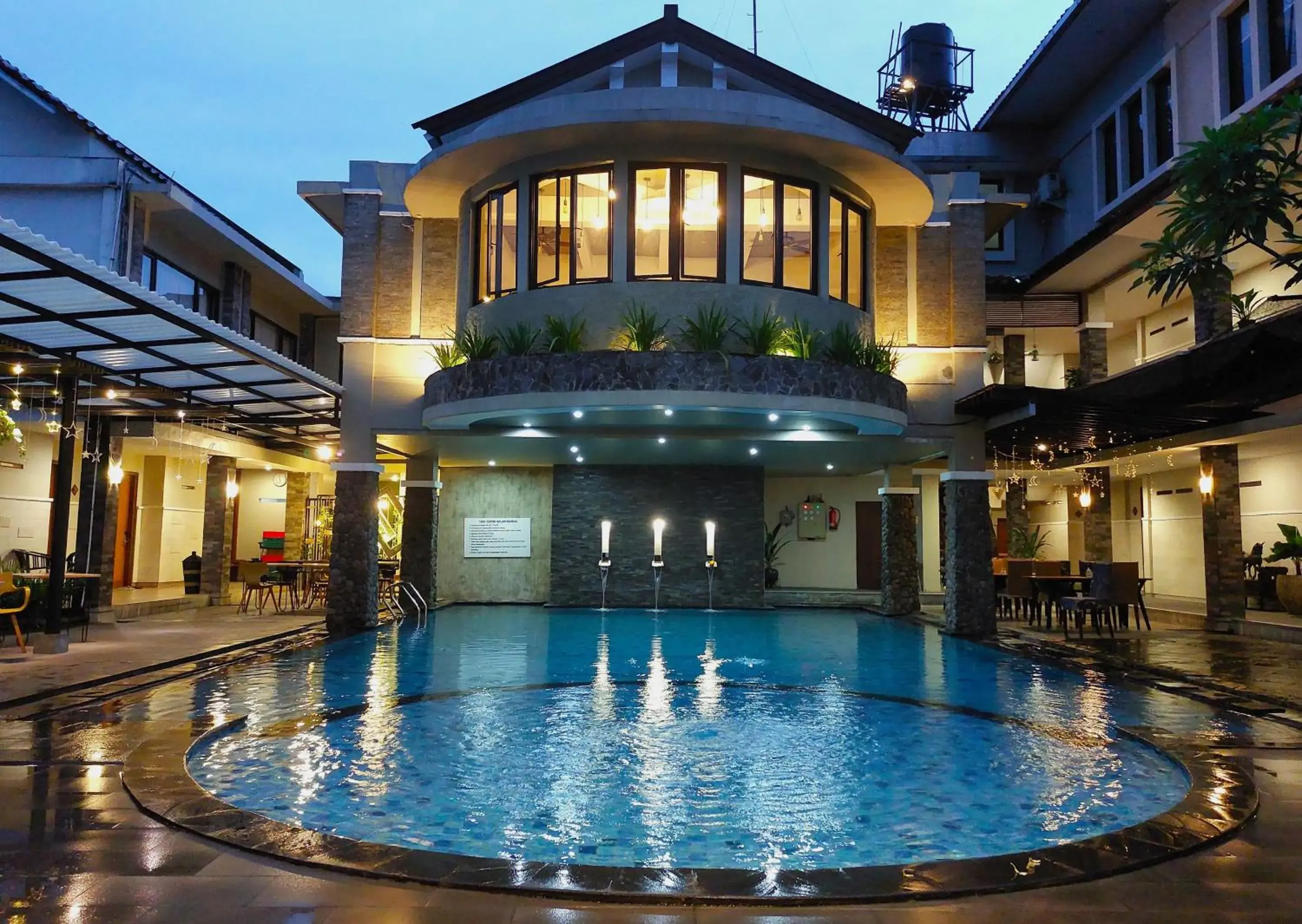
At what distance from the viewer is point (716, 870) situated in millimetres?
4750

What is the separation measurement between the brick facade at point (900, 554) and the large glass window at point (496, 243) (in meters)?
9.36

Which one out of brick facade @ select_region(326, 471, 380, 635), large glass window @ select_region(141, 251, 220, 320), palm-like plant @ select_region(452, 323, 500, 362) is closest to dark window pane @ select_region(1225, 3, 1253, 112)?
palm-like plant @ select_region(452, 323, 500, 362)

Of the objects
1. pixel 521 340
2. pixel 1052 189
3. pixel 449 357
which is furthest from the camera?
pixel 1052 189

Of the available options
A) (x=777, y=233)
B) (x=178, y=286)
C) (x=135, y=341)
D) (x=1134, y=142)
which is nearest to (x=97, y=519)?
(x=178, y=286)

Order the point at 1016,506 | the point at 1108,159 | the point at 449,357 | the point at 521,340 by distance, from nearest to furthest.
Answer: the point at 521,340
the point at 449,357
the point at 1108,159
the point at 1016,506

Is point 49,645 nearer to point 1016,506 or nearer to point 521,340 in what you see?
point 521,340

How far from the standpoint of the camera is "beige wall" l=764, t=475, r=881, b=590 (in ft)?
83.3

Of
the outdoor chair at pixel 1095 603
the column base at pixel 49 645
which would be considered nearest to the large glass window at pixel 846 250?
the outdoor chair at pixel 1095 603

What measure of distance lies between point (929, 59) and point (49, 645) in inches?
1175

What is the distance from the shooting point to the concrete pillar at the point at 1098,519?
72.1 ft

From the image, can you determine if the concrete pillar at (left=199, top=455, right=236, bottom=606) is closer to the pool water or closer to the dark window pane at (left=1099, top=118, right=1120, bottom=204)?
the pool water

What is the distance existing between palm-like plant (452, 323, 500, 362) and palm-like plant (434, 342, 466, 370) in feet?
0.34

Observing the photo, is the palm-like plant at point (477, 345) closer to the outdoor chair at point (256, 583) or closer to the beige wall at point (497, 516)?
the outdoor chair at point (256, 583)

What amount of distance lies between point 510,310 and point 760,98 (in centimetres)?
475
